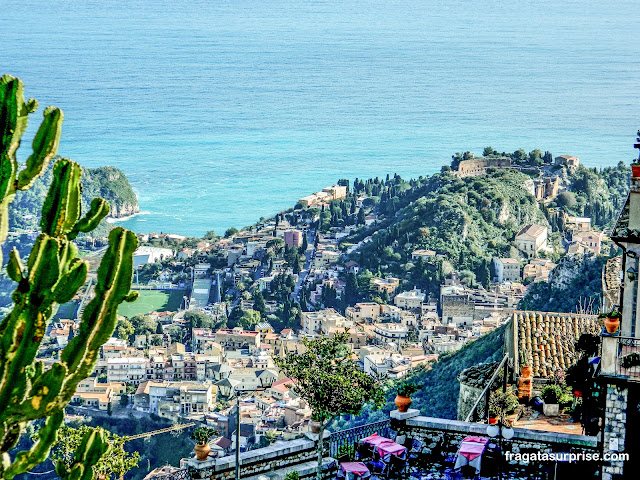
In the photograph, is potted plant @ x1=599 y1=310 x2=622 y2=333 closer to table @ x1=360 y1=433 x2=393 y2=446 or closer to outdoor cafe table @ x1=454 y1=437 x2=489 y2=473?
outdoor cafe table @ x1=454 y1=437 x2=489 y2=473

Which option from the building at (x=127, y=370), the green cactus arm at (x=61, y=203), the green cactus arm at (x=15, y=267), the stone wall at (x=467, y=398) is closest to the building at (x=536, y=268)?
the building at (x=127, y=370)

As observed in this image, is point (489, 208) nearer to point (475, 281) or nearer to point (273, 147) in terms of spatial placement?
point (475, 281)

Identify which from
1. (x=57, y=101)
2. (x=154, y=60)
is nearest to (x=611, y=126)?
(x=57, y=101)

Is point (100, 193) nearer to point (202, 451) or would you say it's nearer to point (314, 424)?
point (314, 424)

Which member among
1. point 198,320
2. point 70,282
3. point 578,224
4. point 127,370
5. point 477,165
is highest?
point 477,165

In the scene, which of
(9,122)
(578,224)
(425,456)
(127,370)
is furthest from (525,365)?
(578,224)

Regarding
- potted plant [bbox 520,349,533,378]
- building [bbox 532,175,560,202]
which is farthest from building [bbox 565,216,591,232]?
potted plant [bbox 520,349,533,378]

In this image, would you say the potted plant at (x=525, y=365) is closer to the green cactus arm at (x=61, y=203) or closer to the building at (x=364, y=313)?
the green cactus arm at (x=61, y=203)
